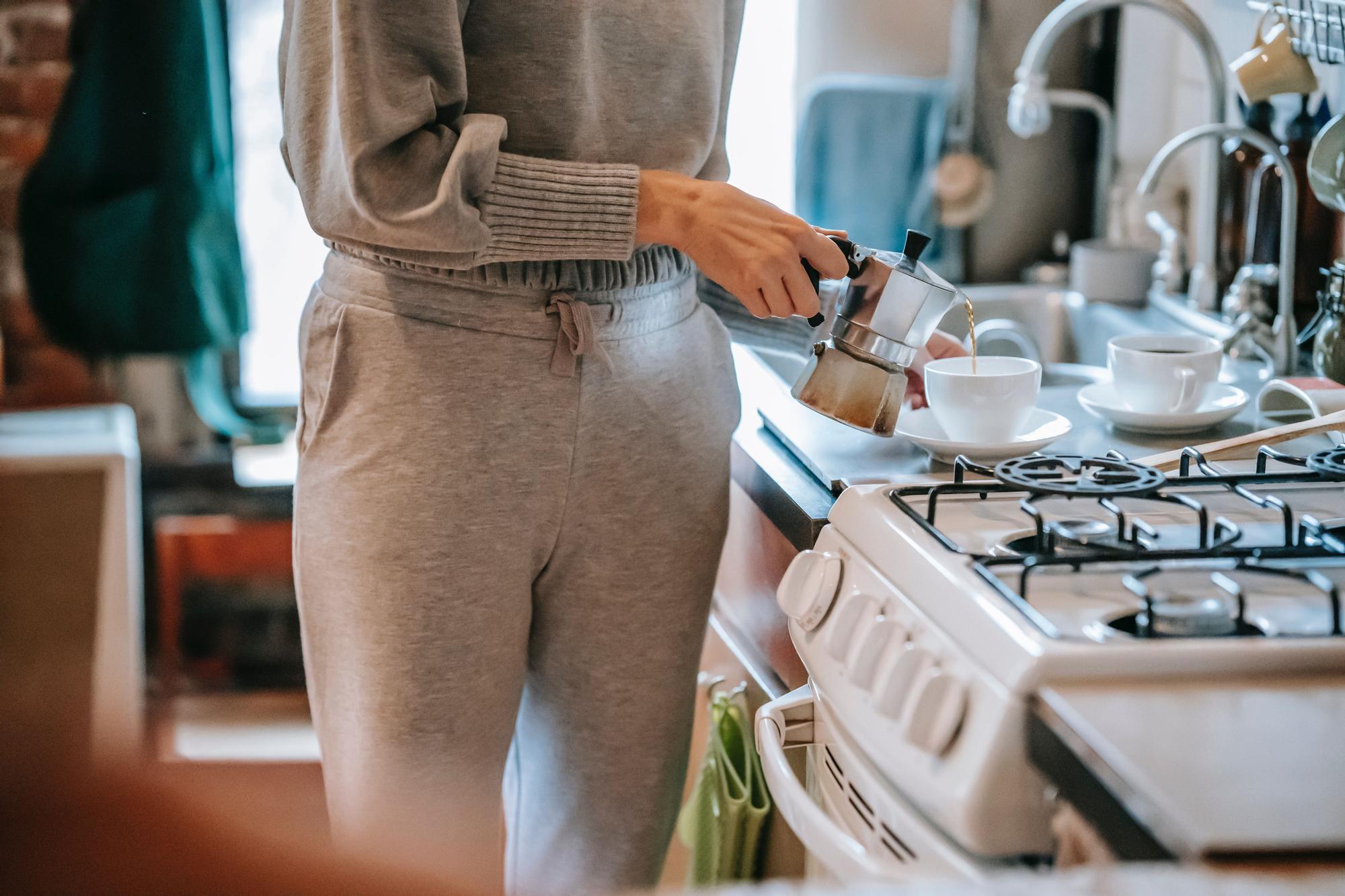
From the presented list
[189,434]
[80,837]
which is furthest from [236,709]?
[80,837]

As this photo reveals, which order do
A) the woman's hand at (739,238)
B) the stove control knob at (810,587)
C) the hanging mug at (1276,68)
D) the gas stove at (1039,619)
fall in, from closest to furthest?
the gas stove at (1039,619) < the stove control knob at (810,587) < the woman's hand at (739,238) < the hanging mug at (1276,68)

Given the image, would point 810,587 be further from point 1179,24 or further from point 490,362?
point 1179,24

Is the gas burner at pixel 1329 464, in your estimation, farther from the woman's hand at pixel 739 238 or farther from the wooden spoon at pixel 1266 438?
the woman's hand at pixel 739 238

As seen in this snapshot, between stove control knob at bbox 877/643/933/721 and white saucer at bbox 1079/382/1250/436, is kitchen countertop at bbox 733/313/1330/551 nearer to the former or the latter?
white saucer at bbox 1079/382/1250/436

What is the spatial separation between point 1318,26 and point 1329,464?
586 millimetres

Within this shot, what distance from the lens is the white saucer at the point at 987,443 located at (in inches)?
44.7

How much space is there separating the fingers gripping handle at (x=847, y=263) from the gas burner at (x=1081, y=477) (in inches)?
7.4

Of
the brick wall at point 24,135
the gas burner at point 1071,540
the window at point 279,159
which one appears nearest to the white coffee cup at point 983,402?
the gas burner at point 1071,540

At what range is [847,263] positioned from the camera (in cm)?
102

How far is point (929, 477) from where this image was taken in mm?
1109

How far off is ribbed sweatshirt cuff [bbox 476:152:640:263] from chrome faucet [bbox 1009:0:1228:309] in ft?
2.95

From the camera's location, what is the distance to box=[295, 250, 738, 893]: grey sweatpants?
103 cm

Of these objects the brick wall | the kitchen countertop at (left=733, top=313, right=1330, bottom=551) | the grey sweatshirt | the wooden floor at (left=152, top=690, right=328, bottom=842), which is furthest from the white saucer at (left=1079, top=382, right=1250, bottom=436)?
the brick wall

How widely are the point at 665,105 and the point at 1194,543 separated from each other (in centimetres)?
53
